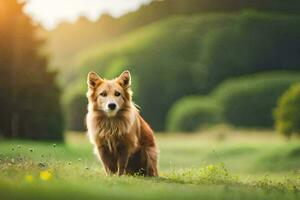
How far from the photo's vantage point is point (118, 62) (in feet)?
154

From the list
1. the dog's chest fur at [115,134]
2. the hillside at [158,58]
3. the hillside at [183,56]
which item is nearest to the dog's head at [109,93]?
the dog's chest fur at [115,134]

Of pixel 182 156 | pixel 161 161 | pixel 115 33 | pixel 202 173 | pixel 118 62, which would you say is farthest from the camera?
pixel 115 33

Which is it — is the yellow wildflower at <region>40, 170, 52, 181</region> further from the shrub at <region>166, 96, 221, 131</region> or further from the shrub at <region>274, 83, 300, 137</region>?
the shrub at <region>166, 96, 221, 131</region>

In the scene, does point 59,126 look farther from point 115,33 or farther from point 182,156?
point 115,33

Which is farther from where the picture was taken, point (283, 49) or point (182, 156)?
point (283, 49)

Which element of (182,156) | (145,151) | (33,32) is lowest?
(182,156)

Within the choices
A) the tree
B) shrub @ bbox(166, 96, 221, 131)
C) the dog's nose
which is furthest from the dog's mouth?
shrub @ bbox(166, 96, 221, 131)

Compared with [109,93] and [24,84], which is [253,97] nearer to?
[24,84]

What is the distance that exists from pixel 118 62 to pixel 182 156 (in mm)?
18165

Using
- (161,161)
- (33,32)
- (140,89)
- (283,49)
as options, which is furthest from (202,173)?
(140,89)

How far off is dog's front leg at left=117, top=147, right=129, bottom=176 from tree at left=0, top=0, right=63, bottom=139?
53.4 feet

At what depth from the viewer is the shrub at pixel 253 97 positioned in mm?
38781

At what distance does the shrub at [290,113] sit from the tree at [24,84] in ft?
28.5

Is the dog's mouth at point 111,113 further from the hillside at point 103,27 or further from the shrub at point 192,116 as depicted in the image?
the hillside at point 103,27
